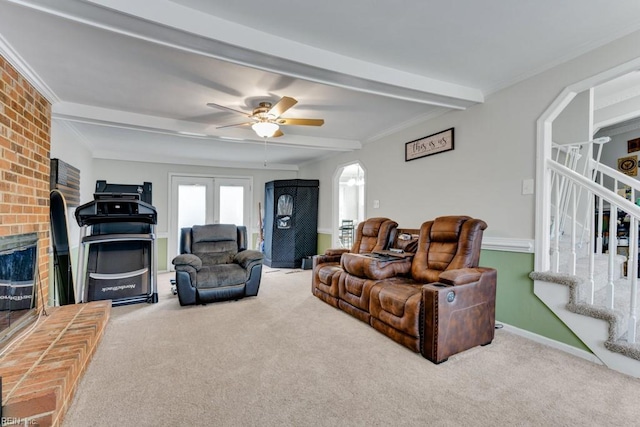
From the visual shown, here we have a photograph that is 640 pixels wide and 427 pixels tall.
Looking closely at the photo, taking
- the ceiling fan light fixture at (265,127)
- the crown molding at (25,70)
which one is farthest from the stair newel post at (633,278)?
the crown molding at (25,70)

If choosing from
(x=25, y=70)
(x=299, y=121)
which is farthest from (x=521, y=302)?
(x=25, y=70)

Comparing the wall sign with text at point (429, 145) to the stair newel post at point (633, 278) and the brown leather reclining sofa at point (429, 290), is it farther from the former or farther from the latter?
the stair newel post at point (633, 278)

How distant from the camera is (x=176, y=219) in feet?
20.1

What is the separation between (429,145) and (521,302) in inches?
77.5

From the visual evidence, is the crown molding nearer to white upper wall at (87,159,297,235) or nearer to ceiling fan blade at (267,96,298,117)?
ceiling fan blade at (267,96,298,117)

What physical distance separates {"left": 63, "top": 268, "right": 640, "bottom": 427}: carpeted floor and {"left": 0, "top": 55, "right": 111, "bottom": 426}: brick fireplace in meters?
0.21

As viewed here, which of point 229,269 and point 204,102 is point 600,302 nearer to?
point 229,269

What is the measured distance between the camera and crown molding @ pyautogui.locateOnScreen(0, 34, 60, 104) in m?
2.13

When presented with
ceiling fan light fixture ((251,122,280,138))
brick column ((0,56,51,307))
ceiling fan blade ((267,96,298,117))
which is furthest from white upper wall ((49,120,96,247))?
ceiling fan blade ((267,96,298,117))

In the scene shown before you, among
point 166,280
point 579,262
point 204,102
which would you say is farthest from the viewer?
point 166,280

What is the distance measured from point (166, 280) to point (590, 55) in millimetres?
6008

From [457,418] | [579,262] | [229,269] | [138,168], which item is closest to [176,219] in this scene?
[138,168]

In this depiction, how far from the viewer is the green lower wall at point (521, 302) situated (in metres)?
2.46

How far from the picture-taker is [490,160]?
3.00 m
